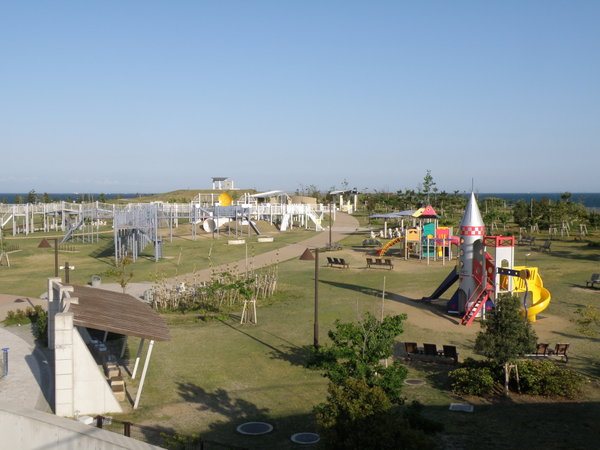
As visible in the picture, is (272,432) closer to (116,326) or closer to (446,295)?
(116,326)

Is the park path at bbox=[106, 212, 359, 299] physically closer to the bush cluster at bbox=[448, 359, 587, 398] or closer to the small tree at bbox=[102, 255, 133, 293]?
the small tree at bbox=[102, 255, 133, 293]

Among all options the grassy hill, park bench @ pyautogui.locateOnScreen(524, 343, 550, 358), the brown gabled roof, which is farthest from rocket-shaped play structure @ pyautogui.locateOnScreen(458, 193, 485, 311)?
the grassy hill

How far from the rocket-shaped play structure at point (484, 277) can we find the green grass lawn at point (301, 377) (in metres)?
0.75

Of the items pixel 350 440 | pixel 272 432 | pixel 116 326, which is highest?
pixel 116 326

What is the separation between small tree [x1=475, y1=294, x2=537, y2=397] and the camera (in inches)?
610

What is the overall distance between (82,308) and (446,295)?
19.1 m

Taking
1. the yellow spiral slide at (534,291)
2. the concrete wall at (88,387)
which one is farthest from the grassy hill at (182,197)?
the concrete wall at (88,387)

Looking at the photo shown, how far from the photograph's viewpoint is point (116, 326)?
14.1 m

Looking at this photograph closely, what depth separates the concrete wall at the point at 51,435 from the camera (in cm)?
907

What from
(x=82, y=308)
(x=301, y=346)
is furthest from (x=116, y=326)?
(x=301, y=346)

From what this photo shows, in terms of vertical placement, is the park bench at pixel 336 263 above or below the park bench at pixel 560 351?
above

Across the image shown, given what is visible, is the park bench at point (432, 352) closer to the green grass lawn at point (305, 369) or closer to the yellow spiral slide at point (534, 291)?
the green grass lawn at point (305, 369)

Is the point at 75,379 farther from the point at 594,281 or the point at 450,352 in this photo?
the point at 594,281

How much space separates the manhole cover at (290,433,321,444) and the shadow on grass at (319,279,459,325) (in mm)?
12371
